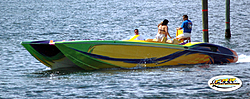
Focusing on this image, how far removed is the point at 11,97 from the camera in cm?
1120

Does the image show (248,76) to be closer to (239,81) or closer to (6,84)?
(239,81)

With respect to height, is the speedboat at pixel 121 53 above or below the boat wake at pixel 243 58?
above

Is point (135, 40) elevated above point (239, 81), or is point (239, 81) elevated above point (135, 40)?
point (135, 40)

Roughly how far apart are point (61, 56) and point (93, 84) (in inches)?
115

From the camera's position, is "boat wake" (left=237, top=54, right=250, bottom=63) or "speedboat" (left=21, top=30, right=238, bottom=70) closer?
"speedboat" (left=21, top=30, right=238, bottom=70)

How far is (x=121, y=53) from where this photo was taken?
1394cm

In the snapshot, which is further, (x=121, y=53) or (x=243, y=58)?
(x=243, y=58)

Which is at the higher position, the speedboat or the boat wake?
the speedboat

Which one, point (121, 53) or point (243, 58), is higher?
point (121, 53)

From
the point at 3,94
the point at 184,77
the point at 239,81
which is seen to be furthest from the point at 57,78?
the point at 239,81

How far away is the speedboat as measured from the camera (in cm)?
1365

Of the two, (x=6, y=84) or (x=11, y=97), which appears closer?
(x=11, y=97)

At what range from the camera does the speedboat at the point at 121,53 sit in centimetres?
1365

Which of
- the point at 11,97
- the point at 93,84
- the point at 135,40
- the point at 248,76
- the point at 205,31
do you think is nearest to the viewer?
the point at 11,97
